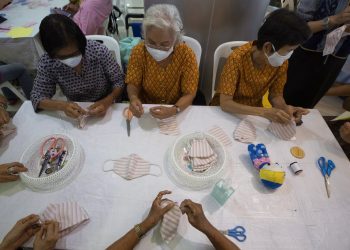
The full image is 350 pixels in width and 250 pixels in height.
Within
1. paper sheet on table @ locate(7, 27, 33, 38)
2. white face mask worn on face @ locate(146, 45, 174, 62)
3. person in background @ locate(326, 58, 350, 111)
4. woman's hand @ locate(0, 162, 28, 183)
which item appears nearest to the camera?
woman's hand @ locate(0, 162, 28, 183)

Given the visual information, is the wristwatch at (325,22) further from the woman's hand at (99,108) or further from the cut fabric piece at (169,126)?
the woman's hand at (99,108)

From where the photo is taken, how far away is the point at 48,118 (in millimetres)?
1417

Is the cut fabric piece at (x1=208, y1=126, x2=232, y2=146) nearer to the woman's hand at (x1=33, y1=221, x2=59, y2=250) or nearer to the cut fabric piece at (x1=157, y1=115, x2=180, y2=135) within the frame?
the cut fabric piece at (x1=157, y1=115, x2=180, y2=135)

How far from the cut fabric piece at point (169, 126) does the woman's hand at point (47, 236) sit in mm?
708

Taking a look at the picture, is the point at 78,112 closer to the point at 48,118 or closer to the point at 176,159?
the point at 48,118

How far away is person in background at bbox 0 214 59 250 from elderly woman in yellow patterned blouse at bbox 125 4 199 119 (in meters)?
0.75

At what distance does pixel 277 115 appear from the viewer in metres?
1.36

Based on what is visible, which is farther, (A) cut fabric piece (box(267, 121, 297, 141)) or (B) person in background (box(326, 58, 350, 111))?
(B) person in background (box(326, 58, 350, 111))

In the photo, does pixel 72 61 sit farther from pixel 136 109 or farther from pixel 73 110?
pixel 136 109

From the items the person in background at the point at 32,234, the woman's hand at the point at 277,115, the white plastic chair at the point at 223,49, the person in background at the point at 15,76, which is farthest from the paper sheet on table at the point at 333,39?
the person in background at the point at 15,76

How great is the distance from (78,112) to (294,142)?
1.29 meters

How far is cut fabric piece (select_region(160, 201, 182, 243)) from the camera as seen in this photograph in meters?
0.92

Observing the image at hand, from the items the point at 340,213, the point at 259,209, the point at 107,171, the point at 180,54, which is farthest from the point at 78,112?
the point at 340,213

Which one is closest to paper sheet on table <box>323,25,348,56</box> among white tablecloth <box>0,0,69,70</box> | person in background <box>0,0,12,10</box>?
white tablecloth <box>0,0,69,70</box>
